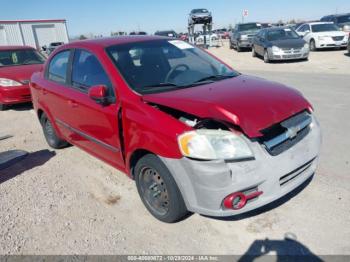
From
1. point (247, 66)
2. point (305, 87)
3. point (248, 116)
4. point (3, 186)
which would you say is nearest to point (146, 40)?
point (248, 116)

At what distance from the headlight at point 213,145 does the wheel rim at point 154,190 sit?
0.52m

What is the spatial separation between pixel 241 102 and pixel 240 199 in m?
0.83

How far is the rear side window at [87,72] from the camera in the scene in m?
3.64

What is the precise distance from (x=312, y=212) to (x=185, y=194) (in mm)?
1332

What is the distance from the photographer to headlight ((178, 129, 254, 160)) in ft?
8.61

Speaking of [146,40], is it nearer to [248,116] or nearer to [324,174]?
[248,116]

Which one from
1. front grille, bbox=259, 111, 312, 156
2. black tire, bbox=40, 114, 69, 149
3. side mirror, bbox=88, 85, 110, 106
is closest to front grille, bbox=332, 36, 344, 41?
black tire, bbox=40, 114, 69, 149

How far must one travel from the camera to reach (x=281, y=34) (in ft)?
51.7

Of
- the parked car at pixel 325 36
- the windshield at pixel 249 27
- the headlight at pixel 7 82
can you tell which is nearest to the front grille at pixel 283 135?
the headlight at pixel 7 82

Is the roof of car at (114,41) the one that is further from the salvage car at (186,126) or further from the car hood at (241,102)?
the car hood at (241,102)

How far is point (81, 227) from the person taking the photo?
130 inches

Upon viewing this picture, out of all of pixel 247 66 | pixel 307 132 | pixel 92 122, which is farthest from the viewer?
pixel 247 66

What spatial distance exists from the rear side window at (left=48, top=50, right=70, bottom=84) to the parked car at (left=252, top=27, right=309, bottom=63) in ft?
39.1

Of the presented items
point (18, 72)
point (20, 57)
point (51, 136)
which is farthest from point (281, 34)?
point (51, 136)
